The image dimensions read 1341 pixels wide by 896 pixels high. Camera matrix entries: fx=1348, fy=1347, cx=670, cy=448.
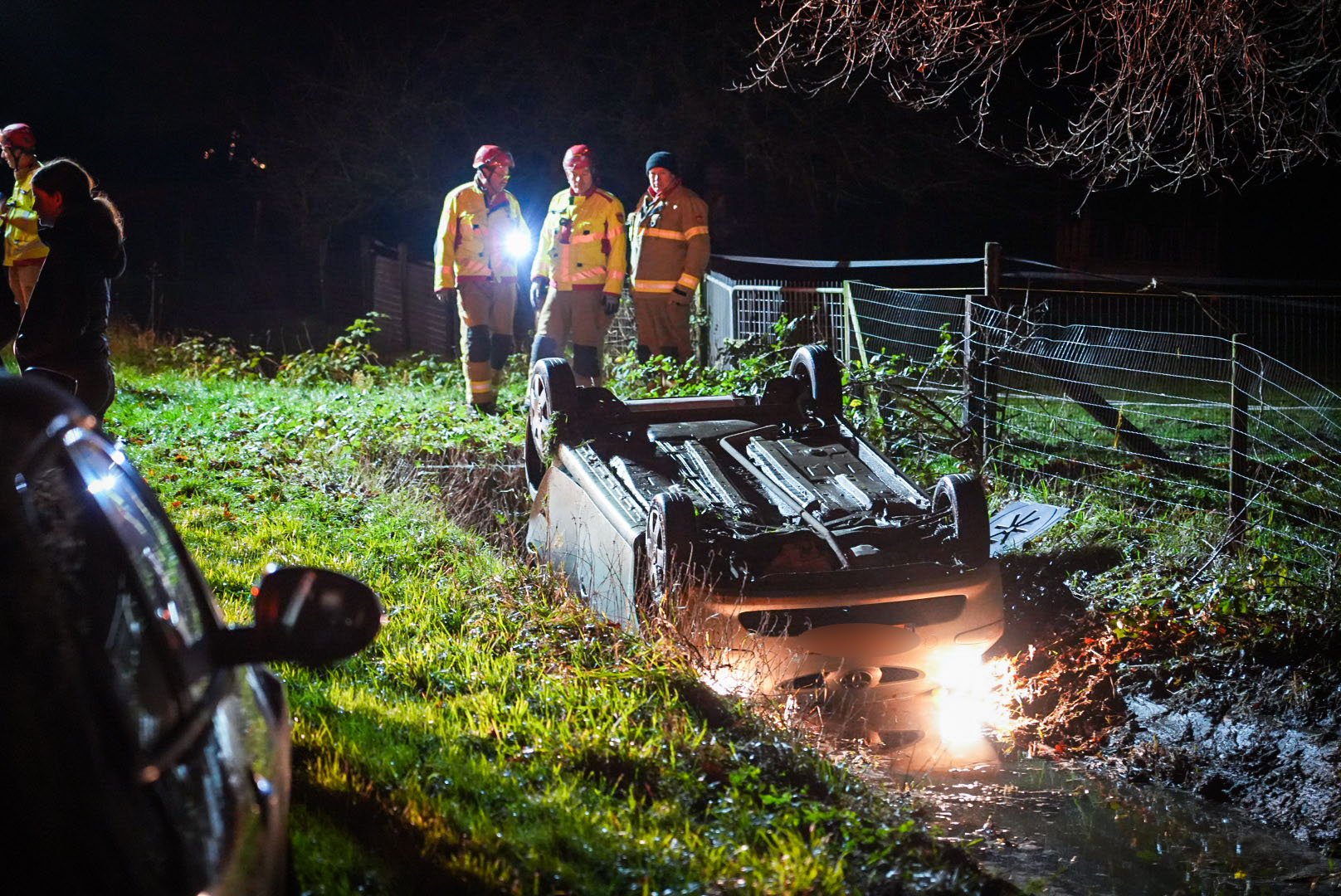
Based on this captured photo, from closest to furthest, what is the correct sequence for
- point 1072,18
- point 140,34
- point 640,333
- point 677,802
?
point 677,802 → point 1072,18 → point 640,333 → point 140,34

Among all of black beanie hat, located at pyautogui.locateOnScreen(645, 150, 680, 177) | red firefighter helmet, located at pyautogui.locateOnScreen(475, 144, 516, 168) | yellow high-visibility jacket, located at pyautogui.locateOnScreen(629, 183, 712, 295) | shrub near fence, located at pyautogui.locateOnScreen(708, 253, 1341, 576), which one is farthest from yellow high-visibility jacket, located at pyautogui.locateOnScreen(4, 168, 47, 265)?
shrub near fence, located at pyautogui.locateOnScreen(708, 253, 1341, 576)

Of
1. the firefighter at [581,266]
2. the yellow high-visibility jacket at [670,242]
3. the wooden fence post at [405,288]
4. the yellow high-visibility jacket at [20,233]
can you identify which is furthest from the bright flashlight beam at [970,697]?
the wooden fence post at [405,288]

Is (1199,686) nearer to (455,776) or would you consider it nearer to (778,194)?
(455,776)

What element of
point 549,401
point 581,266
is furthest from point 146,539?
point 581,266

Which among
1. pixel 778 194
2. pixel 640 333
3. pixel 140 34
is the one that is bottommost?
pixel 640 333

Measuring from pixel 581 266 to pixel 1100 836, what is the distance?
628 centimetres

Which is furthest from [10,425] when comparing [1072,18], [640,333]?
[640,333]

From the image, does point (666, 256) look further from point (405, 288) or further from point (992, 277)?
point (405, 288)

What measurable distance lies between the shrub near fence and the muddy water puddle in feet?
4.64

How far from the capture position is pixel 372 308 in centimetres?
2058

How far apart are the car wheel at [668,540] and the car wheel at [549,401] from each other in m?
1.31

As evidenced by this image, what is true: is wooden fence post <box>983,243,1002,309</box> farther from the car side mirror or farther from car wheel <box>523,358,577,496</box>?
the car side mirror

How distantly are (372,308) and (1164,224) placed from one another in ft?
38.9

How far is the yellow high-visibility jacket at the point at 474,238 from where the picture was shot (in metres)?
10.1
